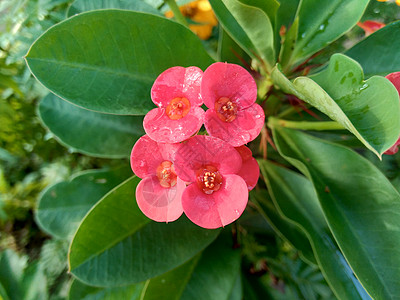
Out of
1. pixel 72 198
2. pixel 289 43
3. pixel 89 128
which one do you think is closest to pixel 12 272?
pixel 72 198

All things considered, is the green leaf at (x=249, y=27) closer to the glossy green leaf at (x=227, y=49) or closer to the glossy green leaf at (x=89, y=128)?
the glossy green leaf at (x=227, y=49)

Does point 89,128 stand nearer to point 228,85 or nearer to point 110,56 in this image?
point 110,56

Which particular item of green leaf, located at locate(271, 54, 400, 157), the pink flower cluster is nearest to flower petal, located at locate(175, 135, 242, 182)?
the pink flower cluster

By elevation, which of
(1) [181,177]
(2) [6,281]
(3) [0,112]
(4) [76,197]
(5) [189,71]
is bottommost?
(2) [6,281]

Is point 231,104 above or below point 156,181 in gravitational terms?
above

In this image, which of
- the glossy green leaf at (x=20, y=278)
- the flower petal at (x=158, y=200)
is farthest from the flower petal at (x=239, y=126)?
the glossy green leaf at (x=20, y=278)

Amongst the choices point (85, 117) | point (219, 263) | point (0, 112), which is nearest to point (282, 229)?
point (219, 263)

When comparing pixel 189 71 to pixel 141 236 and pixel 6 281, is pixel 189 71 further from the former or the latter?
pixel 6 281
